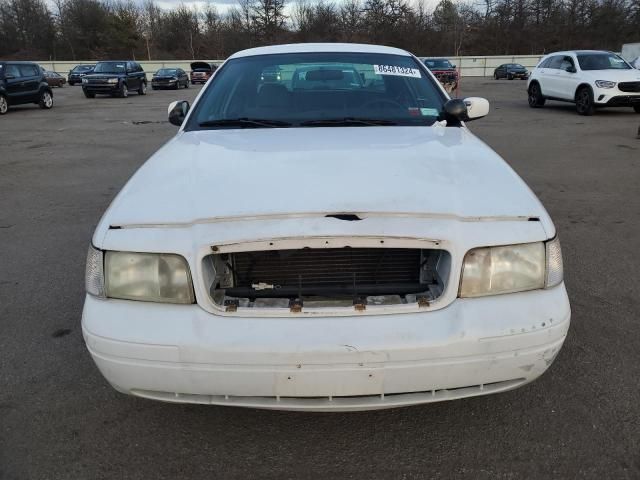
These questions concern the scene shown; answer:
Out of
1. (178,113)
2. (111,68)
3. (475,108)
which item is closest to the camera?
(475,108)

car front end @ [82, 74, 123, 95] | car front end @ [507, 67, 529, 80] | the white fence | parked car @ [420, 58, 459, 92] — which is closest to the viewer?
car front end @ [82, 74, 123, 95]

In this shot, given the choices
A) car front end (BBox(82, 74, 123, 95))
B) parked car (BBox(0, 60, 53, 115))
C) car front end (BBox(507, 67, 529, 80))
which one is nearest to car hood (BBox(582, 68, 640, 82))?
parked car (BBox(0, 60, 53, 115))

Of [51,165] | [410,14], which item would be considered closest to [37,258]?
[51,165]

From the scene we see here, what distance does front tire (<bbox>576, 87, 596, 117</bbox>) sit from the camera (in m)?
13.5

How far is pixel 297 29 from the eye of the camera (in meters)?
70.8

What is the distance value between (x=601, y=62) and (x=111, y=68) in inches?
845

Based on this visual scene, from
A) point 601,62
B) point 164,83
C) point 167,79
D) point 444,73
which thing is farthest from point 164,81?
point 601,62

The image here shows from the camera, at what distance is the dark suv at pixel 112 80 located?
2434 cm

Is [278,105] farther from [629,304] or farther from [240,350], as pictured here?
[629,304]

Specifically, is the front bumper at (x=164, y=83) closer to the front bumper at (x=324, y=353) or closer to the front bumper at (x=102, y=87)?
the front bumper at (x=102, y=87)

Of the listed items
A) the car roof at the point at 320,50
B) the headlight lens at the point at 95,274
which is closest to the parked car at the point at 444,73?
the car roof at the point at 320,50

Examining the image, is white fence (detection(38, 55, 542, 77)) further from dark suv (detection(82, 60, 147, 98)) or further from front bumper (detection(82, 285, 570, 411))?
front bumper (detection(82, 285, 570, 411))

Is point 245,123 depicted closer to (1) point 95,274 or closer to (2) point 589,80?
(1) point 95,274

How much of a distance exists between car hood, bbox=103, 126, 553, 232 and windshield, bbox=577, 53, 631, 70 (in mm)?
13491
